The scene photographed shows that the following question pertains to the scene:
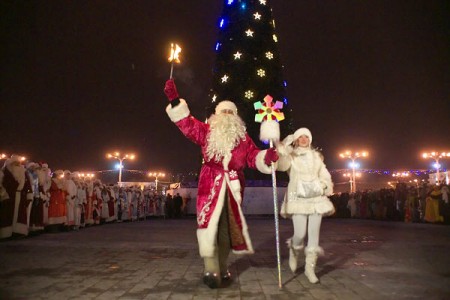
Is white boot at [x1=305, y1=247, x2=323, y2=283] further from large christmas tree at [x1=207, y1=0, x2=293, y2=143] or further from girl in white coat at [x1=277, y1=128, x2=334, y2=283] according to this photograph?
large christmas tree at [x1=207, y1=0, x2=293, y2=143]

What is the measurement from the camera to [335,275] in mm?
5816

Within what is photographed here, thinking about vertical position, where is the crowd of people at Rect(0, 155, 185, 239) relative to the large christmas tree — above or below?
below

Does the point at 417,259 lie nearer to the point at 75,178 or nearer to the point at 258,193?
the point at 75,178

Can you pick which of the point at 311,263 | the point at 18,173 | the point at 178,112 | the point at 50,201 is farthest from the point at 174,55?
the point at 50,201

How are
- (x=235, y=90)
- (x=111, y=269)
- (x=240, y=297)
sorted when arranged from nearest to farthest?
(x=240, y=297)
(x=111, y=269)
(x=235, y=90)

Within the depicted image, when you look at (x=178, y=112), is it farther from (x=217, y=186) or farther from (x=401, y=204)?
(x=401, y=204)

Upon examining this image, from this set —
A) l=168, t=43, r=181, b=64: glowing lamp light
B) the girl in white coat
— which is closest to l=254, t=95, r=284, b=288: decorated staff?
the girl in white coat

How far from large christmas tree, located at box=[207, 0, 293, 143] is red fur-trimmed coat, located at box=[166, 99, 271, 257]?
22.8 meters

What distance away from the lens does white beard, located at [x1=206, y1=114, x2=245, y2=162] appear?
5578 millimetres

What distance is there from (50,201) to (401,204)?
62.3ft

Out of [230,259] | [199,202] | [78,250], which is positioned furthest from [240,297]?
[78,250]

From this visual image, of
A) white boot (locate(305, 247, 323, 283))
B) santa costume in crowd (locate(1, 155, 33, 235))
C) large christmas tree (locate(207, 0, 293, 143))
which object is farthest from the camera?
large christmas tree (locate(207, 0, 293, 143))

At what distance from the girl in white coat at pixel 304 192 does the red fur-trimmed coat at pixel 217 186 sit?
0.61 meters

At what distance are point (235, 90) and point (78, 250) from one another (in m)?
21.4
